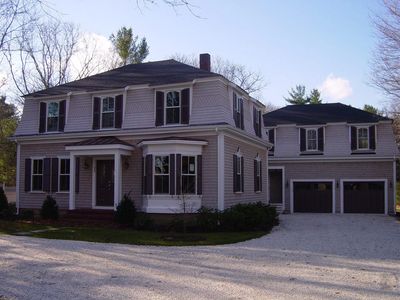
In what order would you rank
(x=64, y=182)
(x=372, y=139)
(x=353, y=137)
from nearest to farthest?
1. (x=64, y=182)
2. (x=372, y=139)
3. (x=353, y=137)

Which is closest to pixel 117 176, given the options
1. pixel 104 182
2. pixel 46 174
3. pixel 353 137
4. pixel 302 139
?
pixel 104 182

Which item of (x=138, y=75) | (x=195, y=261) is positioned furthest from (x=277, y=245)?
(x=138, y=75)

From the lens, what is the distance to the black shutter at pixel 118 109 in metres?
21.9

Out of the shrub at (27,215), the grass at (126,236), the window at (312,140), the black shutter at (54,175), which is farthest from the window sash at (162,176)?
the window at (312,140)

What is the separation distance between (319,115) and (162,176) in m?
16.8

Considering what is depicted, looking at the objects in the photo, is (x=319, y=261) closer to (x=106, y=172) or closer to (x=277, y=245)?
(x=277, y=245)

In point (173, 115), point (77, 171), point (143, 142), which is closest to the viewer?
point (143, 142)

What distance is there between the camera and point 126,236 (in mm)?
16266

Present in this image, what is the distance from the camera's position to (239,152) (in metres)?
22.1

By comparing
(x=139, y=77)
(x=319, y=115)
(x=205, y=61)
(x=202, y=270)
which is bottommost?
(x=202, y=270)

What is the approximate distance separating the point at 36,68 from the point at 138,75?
62.5 feet

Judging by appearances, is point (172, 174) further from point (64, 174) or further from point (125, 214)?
point (64, 174)

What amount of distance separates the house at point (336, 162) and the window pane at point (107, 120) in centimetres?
1323

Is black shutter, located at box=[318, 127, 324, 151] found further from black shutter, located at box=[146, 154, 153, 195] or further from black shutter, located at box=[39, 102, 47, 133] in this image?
black shutter, located at box=[39, 102, 47, 133]
